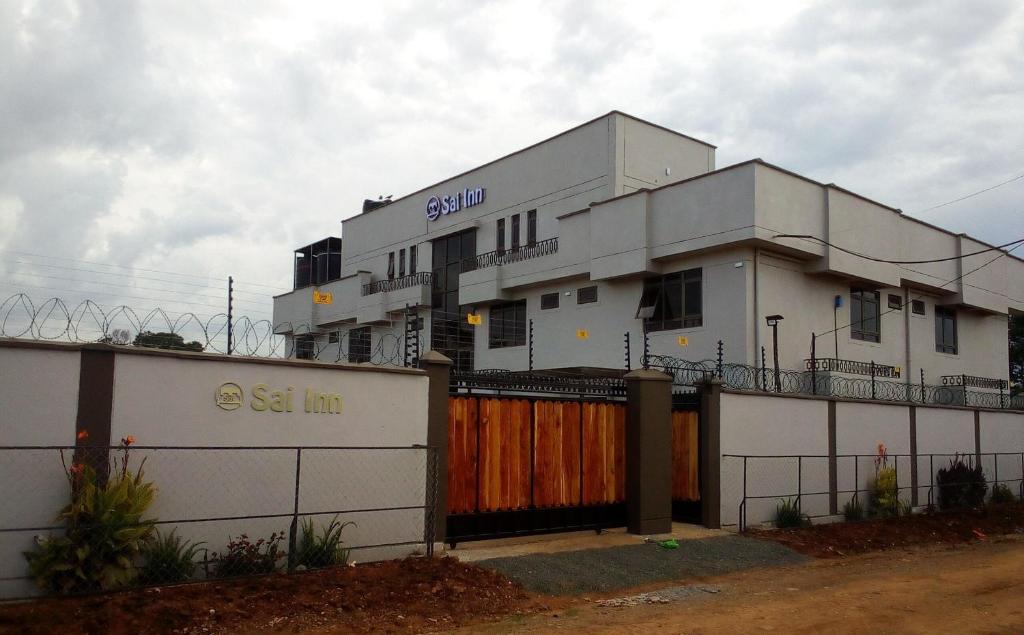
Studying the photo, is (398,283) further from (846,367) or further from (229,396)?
(229,396)

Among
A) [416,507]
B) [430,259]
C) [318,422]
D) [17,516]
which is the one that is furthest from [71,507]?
[430,259]

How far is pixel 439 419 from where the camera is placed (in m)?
12.8

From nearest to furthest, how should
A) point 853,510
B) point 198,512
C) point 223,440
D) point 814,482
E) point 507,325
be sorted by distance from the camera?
point 198,512
point 223,440
point 814,482
point 853,510
point 507,325

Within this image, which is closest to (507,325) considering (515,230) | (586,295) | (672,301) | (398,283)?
(515,230)

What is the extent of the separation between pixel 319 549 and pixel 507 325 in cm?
2338

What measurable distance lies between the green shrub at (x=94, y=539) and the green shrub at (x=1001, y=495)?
23553 millimetres

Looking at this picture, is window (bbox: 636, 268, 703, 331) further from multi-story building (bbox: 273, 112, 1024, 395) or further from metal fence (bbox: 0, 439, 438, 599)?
metal fence (bbox: 0, 439, 438, 599)

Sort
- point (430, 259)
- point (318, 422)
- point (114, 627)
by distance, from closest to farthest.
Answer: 1. point (114, 627)
2. point (318, 422)
3. point (430, 259)

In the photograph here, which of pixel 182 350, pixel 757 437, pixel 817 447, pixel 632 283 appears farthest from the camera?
pixel 632 283

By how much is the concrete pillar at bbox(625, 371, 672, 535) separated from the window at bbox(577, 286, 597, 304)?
14.0 metres

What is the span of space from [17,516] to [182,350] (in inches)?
102

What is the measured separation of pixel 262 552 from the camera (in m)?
10.7

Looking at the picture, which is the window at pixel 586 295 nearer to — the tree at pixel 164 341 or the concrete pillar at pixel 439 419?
the concrete pillar at pixel 439 419

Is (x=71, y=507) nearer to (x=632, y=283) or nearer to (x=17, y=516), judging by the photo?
(x=17, y=516)
